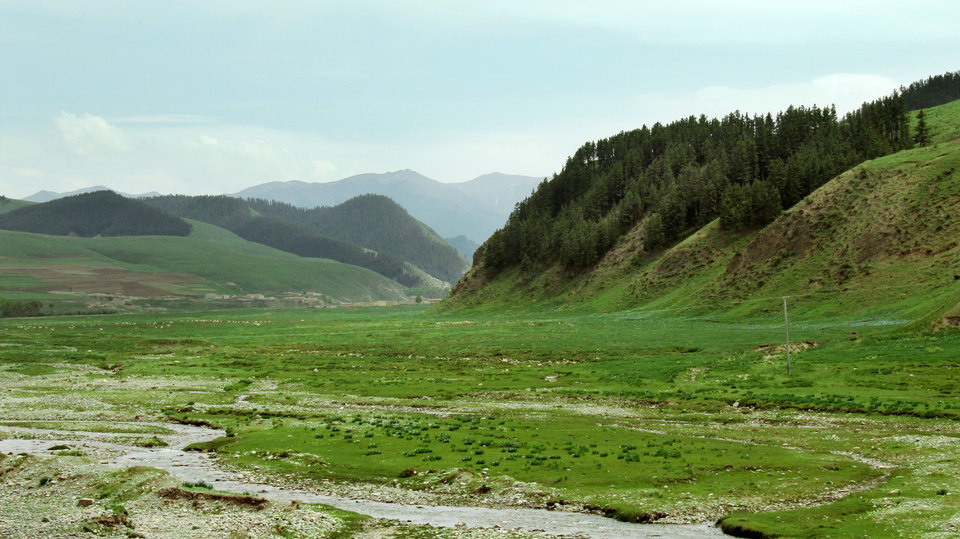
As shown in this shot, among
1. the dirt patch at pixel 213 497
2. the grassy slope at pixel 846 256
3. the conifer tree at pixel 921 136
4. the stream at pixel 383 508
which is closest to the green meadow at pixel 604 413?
the stream at pixel 383 508

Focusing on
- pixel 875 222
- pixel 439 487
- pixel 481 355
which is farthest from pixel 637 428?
pixel 875 222

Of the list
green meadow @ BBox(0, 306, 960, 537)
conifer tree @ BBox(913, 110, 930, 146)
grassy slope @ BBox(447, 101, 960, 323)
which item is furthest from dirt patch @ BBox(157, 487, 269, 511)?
conifer tree @ BBox(913, 110, 930, 146)

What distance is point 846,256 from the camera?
130125mm

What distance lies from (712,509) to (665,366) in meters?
51.9

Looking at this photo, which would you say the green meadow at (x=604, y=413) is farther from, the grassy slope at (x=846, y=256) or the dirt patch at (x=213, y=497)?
the grassy slope at (x=846, y=256)

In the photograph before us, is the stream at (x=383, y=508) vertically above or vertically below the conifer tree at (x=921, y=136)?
below

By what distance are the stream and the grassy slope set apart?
270 ft

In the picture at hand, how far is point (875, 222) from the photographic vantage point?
5226 inches

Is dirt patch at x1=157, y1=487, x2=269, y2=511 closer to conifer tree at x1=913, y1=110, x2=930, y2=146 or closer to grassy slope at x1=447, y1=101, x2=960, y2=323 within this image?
grassy slope at x1=447, y1=101, x2=960, y2=323

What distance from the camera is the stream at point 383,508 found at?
28734 millimetres

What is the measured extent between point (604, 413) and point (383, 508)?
30904 mm

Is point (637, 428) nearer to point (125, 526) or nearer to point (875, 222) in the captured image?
point (125, 526)

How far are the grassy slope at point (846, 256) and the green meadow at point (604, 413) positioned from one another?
802 centimetres

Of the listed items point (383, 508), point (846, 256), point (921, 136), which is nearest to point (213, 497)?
point (383, 508)
